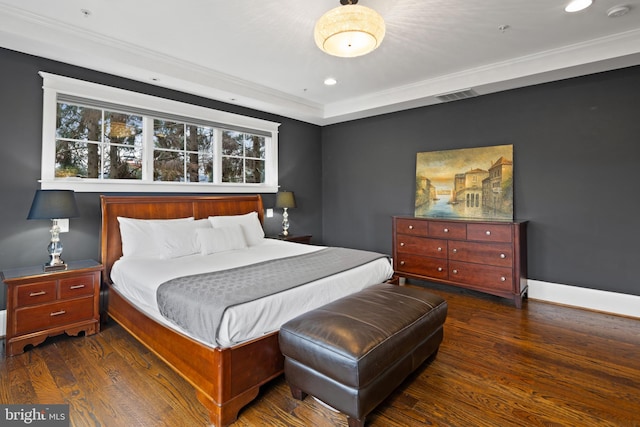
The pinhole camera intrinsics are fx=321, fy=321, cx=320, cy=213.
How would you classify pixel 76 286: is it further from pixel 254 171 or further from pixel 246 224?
pixel 254 171

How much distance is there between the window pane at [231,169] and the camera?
14.8 ft

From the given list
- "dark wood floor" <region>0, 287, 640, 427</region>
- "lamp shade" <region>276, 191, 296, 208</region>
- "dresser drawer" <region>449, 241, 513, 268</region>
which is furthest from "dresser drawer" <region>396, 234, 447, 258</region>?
"lamp shade" <region>276, 191, 296, 208</region>

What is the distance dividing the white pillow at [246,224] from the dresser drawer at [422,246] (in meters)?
1.89

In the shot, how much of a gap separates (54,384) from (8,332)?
0.76 metres

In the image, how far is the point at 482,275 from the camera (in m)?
3.73

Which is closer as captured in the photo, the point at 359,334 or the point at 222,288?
the point at 359,334

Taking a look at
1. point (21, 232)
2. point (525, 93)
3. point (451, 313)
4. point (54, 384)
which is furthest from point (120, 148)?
point (525, 93)

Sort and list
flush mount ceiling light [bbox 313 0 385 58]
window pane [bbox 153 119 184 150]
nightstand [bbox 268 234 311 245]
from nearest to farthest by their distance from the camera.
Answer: flush mount ceiling light [bbox 313 0 385 58] < window pane [bbox 153 119 184 150] < nightstand [bbox 268 234 311 245]

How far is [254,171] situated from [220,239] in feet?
5.80

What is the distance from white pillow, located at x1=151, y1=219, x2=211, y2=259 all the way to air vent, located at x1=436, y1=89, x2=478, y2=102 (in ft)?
11.4

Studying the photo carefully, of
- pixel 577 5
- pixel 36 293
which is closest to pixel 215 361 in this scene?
pixel 36 293

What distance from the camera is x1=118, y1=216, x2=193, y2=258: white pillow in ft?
10.2

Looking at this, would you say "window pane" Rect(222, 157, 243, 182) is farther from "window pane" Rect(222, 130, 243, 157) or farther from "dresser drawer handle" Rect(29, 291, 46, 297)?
"dresser drawer handle" Rect(29, 291, 46, 297)

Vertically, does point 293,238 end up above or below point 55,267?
above
